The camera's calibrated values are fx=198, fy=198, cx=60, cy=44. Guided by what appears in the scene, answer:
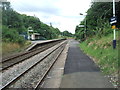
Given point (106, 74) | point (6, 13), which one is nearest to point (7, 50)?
point (106, 74)

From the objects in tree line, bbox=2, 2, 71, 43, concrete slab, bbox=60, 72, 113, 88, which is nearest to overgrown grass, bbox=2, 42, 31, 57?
tree line, bbox=2, 2, 71, 43

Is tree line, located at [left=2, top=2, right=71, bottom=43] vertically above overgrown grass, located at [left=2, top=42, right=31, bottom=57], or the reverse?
tree line, located at [left=2, top=2, right=71, bottom=43]

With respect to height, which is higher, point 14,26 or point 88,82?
point 14,26

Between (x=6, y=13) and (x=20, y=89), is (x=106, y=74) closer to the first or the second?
(x=20, y=89)

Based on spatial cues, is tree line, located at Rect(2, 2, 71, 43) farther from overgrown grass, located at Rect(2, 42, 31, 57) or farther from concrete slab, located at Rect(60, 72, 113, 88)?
concrete slab, located at Rect(60, 72, 113, 88)

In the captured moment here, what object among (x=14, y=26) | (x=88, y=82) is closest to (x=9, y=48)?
(x=88, y=82)

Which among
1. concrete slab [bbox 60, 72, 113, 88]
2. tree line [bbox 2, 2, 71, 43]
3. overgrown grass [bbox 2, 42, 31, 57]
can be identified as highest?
tree line [bbox 2, 2, 71, 43]

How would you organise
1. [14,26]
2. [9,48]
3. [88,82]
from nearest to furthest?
[88,82] < [9,48] < [14,26]

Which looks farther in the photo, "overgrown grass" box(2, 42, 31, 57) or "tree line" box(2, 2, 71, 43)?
"tree line" box(2, 2, 71, 43)

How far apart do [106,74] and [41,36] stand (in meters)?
93.9

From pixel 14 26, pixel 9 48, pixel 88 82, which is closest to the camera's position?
pixel 88 82

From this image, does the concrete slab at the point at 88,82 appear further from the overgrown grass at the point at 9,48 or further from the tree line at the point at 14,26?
the tree line at the point at 14,26

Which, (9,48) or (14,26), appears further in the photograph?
(14,26)

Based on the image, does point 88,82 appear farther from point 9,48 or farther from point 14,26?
point 14,26
